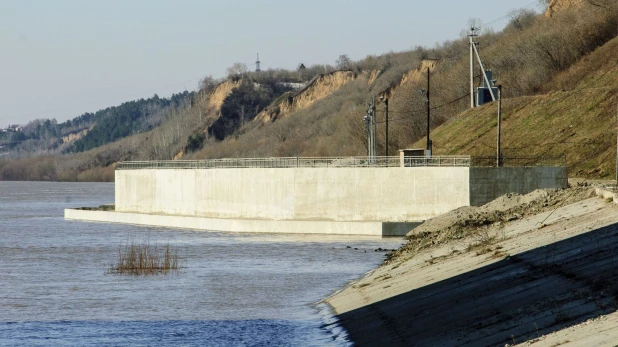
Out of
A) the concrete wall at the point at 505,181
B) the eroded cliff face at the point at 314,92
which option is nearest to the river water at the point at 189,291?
the concrete wall at the point at 505,181

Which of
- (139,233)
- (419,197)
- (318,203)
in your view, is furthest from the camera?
(139,233)

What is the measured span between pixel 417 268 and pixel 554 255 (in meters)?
6.99

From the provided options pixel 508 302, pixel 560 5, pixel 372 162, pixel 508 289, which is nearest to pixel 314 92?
pixel 560 5

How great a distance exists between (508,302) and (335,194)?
38487 mm

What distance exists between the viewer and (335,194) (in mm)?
57938

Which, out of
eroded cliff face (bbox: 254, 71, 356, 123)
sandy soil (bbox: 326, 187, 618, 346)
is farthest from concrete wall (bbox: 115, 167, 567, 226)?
eroded cliff face (bbox: 254, 71, 356, 123)

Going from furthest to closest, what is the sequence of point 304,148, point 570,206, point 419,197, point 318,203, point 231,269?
1. point 304,148
2. point 318,203
3. point 419,197
4. point 231,269
5. point 570,206

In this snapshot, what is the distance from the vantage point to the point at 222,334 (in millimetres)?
23406

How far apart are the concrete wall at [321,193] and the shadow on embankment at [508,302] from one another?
93.4 feet

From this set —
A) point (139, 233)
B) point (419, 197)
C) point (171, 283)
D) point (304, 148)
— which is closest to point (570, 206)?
point (171, 283)

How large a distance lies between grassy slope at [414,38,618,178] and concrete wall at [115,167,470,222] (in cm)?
1051

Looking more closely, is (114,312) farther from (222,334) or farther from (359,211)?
(359,211)

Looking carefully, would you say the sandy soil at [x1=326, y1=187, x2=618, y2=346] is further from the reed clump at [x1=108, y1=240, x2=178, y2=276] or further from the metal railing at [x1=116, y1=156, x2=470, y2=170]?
the metal railing at [x1=116, y1=156, x2=470, y2=170]

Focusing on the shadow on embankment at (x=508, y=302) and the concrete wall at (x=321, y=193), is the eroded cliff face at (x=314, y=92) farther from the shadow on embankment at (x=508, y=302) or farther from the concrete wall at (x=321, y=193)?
the shadow on embankment at (x=508, y=302)
